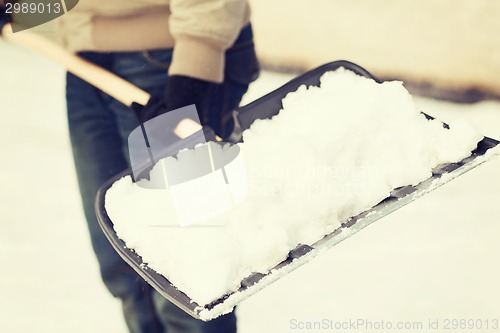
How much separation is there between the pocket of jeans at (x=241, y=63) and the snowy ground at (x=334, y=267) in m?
0.40

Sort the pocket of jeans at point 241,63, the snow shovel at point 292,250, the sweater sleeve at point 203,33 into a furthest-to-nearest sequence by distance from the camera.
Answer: the pocket of jeans at point 241,63 < the sweater sleeve at point 203,33 < the snow shovel at point 292,250

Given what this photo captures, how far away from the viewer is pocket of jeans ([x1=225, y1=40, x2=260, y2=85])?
92 centimetres

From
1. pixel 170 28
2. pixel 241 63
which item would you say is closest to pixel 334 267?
pixel 241 63

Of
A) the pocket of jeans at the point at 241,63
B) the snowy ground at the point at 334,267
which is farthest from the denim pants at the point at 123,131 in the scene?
the snowy ground at the point at 334,267

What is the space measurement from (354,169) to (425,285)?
46 cm

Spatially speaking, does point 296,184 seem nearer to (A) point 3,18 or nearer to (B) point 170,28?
(B) point 170,28

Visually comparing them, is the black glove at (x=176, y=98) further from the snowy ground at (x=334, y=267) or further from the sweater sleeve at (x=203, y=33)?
the snowy ground at (x=334, y=267)

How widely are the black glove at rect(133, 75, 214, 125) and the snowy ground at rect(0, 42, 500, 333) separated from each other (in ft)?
1.32

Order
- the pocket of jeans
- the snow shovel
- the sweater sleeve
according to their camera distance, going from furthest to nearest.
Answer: the pocket of jeans, the sweater sleeve, the snow shovel

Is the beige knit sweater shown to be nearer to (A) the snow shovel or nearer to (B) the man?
(B) the man

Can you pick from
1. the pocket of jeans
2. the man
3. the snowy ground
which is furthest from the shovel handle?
the snowy ground

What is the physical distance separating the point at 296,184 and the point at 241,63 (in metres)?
0.34

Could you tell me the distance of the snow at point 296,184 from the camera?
0.59m

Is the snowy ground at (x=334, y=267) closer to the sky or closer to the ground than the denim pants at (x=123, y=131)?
closer to the ground
